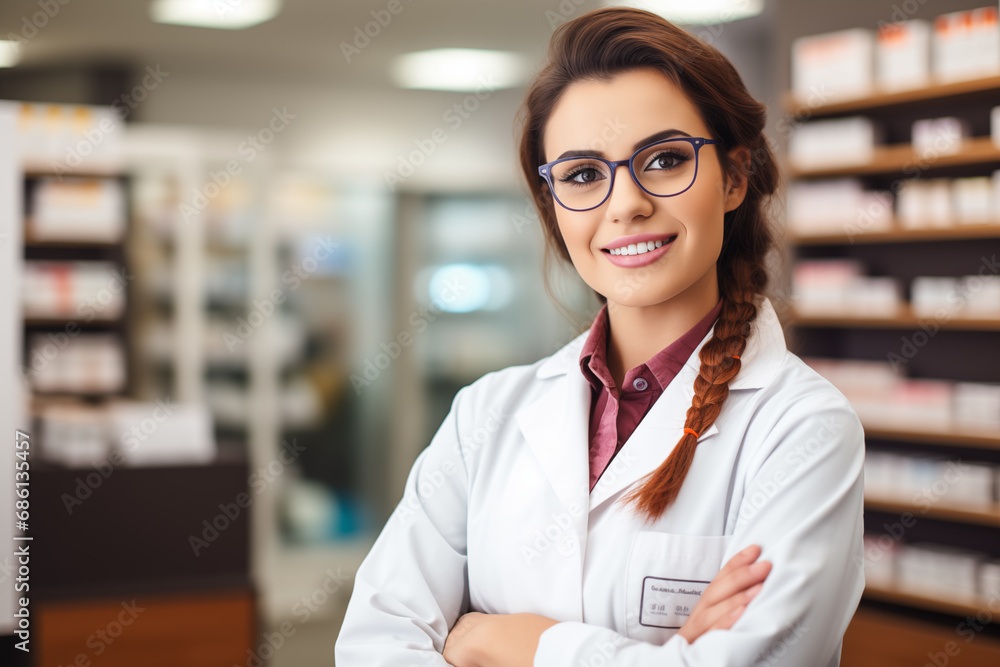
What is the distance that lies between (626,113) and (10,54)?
4.93 meters

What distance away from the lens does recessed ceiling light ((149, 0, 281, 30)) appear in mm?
4543

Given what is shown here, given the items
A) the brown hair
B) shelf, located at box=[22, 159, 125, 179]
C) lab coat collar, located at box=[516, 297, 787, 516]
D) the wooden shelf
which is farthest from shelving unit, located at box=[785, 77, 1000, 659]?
shelf, located at box=[22, 159, 125, 179]

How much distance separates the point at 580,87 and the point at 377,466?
14.3 feet

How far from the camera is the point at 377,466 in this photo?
5.25 meters

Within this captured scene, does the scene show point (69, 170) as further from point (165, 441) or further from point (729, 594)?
point (729, 594)

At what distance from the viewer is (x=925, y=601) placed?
132 inches

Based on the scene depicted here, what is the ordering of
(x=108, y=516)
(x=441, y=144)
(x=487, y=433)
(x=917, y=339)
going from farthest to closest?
(x=441, y=144)
(x=917, y=339)
(x=108, y=516)
(x=487, y=433)

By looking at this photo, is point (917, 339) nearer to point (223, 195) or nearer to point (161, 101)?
point (223, 195)

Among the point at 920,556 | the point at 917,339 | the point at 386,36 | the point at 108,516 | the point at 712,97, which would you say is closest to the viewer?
the point at 712,97

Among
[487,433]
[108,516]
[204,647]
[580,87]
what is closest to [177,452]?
[108,516]

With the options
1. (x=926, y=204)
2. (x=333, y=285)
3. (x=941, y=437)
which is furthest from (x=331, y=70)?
(x=941, y=437)

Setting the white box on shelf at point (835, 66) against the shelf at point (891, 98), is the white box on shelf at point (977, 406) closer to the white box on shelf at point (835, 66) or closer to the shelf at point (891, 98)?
the shelf at point (891, 98)

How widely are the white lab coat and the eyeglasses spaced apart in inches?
10.5

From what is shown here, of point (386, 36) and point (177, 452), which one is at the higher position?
point (386, 36)
